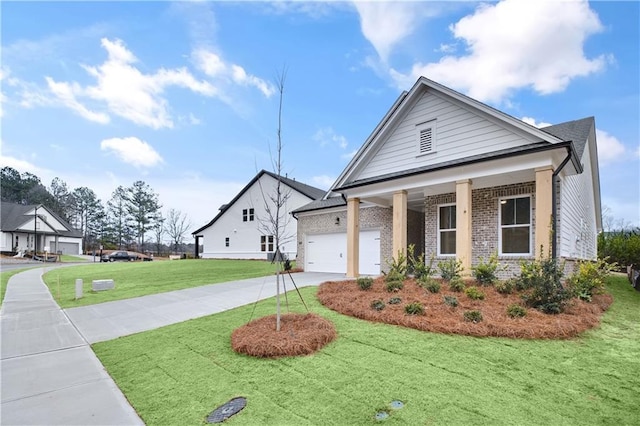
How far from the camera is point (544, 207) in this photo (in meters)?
8.10

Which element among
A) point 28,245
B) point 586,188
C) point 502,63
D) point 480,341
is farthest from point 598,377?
point 28,245

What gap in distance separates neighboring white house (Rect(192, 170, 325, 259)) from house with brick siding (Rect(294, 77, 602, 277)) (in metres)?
13.7

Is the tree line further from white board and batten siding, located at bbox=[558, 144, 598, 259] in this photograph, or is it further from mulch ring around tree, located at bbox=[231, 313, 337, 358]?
mulch ring around tree, located at bbox=[231, 313, 337, 358]

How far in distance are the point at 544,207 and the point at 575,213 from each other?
4.71 metres

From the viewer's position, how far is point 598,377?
375cm

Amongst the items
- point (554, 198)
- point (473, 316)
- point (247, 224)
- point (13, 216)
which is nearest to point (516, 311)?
point (473, 316)

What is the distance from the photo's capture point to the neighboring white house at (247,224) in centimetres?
2690

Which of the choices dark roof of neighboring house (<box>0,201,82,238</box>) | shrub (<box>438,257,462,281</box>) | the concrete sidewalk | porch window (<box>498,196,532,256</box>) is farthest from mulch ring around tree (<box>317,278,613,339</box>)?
dark roof of neighboring house (<box>0,201,82,238</box>)

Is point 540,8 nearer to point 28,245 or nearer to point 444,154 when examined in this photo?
point 444,154

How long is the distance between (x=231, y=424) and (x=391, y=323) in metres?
3.40

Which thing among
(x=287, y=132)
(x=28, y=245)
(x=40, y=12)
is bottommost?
(x=28, y=245)

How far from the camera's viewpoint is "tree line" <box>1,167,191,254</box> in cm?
5347

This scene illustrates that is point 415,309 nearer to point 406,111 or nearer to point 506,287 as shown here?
point 506,287

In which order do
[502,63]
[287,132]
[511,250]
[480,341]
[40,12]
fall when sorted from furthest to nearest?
[502,63]
[511,250]
[40,12]
[287,132]
[480,341]
